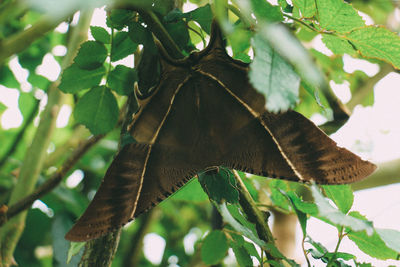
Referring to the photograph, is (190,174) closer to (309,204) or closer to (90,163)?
(309,204)

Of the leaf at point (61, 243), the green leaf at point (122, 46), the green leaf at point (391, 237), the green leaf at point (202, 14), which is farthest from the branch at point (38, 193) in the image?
the green leaf at point (391, 237)

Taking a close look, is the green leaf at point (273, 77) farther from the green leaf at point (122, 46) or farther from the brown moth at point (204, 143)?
the green leaf at point (122, 46)

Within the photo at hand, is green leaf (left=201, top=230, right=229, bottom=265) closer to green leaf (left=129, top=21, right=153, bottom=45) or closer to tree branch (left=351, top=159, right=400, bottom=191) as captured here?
green leaf (left=129, top=21, right=153, bottom=45)

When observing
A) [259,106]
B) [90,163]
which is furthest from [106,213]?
[90,163]

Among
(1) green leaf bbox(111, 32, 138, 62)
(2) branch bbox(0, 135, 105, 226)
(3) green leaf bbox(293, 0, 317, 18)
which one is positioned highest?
(3) green leaf bbox(293, 0, 317, 18)

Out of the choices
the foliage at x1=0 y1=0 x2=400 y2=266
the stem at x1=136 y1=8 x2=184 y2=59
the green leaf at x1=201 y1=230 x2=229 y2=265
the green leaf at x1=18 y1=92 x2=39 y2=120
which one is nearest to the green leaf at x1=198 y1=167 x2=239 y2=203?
the foliage at x1=0 y1=0 x2=400 y2=266

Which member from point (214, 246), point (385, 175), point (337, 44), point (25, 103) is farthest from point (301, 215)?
point (25, 103)
